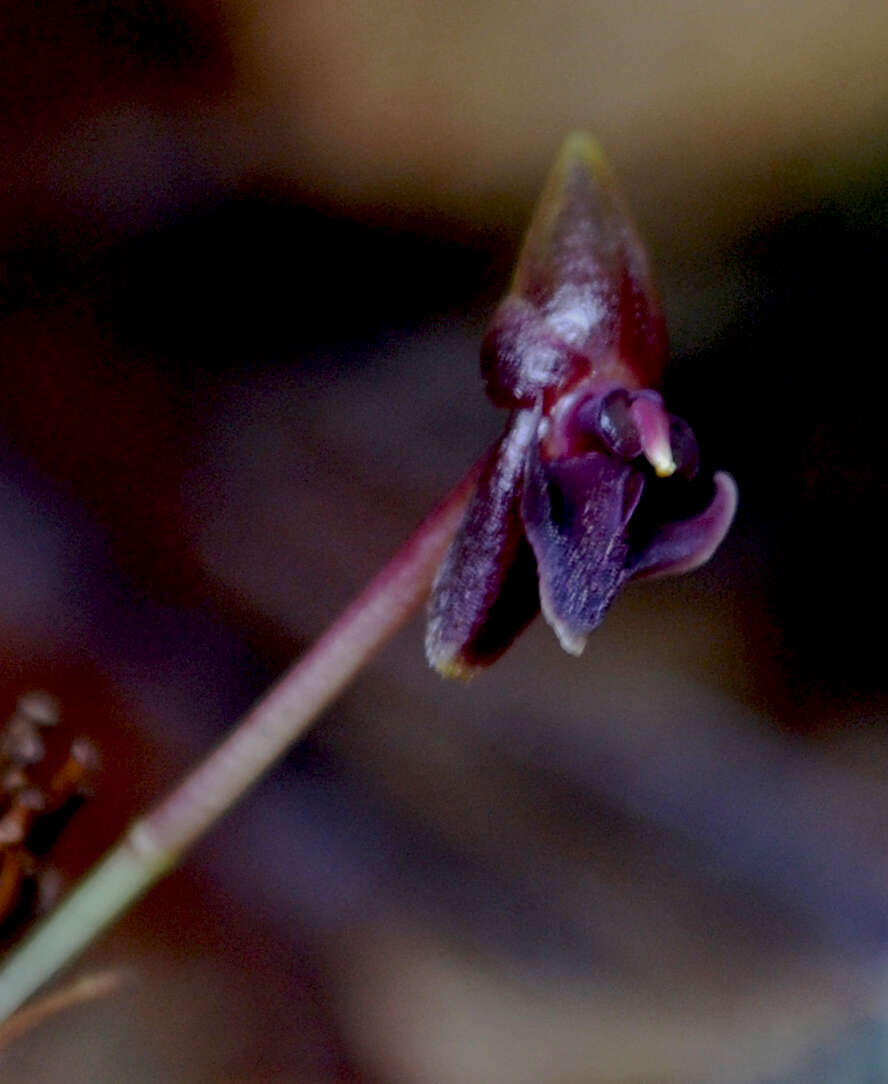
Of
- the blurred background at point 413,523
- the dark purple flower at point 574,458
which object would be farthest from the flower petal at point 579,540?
the blurred background at point 413,523

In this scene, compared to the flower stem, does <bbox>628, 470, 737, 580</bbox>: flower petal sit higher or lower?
higher

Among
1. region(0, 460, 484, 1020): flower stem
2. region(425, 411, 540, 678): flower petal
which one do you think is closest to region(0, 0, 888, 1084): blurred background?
region(0, 460, 484, 1020): flower stem

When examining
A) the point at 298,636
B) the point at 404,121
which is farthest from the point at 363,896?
the point at 404,121

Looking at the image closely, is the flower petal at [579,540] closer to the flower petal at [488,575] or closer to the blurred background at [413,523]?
the flower petal at [488,575]

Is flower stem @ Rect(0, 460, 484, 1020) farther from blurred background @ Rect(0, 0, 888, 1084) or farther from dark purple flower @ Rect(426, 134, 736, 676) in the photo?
blurred background @ Rect(0, 0, 888, 1084)

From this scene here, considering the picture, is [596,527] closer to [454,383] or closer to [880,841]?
[454,383]
